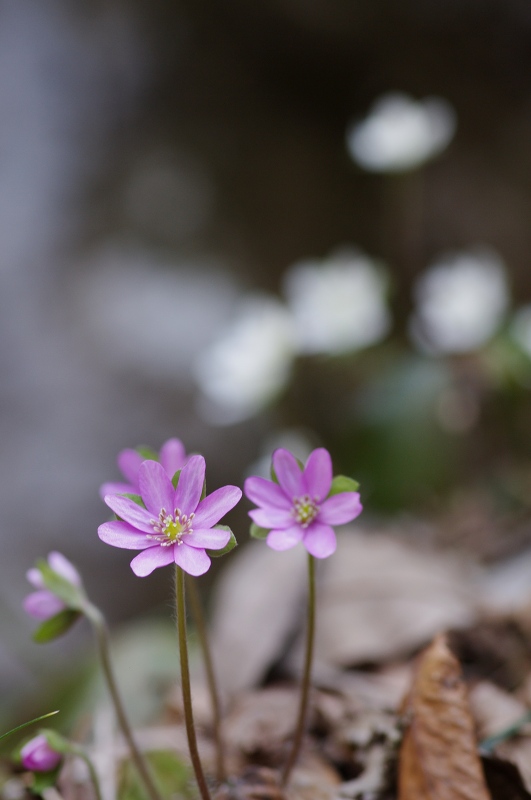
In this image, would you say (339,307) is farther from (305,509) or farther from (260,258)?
(305,509)

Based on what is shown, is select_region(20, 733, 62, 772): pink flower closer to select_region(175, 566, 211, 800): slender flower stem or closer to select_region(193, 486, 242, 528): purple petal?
select_region(175, 566, 211, 800): slender flower stem

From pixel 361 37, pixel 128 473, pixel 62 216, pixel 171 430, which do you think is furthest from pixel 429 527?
pixel 361 37

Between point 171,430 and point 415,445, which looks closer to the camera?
point 415,445

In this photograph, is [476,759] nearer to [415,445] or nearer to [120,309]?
[415,445]

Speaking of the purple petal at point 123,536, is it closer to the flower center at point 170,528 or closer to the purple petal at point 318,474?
the flower center at point 170,528

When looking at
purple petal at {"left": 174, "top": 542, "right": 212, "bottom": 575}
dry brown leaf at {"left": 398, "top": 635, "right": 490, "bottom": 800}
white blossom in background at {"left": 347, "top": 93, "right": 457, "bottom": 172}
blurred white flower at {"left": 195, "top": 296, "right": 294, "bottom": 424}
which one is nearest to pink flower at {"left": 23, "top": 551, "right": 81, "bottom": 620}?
purple petal at {"left": 174, "top": 542, "right": 212, "bottom": 575}
